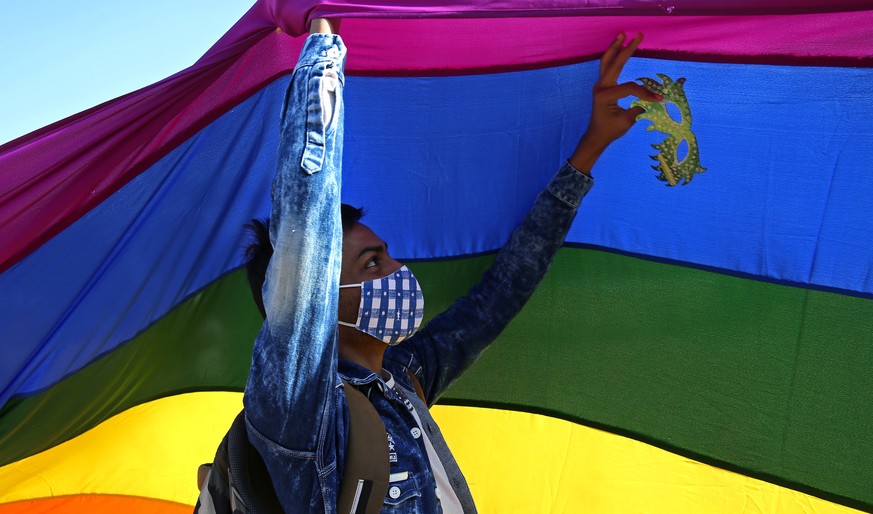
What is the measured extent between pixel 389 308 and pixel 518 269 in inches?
19.9

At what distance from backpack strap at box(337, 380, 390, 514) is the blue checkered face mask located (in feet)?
1.10

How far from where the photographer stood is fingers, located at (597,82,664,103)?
248 centimetres

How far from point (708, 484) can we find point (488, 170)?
1.10 metres

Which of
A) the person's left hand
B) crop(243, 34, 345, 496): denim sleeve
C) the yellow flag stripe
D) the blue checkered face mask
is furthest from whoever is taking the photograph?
the yellow flag stripe

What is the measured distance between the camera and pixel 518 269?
268 cm

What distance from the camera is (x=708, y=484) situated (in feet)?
8.70

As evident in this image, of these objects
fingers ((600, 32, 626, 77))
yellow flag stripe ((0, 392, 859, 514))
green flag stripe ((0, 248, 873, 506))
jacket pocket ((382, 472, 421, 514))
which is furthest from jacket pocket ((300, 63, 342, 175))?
yellow flag stripe ((0, 392, 859, 514))

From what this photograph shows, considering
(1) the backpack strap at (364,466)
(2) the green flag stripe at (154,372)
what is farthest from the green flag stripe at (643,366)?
(1) the backpack strap at (364,466)

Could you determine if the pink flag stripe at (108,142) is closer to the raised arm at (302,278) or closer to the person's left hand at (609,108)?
the raised arm at (302,278)

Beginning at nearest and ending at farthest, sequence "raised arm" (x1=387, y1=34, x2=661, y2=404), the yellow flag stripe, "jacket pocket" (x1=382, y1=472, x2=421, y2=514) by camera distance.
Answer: "jacket pocket" (x1=382, y1=472, x2=421, y2=514) < "raised arm" (x1=387, y1=34, x2=661, y2=404) < the yellow flag stripe

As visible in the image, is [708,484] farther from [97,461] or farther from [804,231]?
[97,461]

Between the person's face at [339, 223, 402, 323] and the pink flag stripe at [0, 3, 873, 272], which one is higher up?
the pink flag stripe at [0, 3, 873, 272]

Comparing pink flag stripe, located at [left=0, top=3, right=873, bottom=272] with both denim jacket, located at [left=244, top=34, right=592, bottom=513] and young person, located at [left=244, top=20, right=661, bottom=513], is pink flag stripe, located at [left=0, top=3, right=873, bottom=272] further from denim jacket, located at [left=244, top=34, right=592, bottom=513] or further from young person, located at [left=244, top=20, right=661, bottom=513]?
denim jacket, located at [left=244, top=34, right=592, bottom=513]

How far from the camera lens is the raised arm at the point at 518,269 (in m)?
2.54
